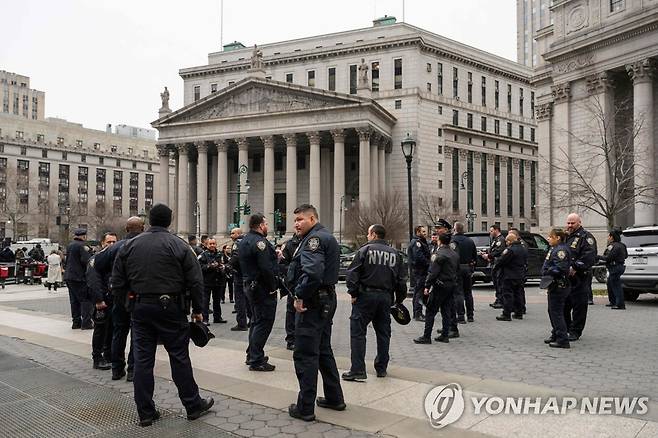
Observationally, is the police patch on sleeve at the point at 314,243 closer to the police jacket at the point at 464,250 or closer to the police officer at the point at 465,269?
the police officer at the point at 465,269

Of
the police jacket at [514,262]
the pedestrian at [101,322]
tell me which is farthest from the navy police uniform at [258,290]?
the police jacket at [514,262]

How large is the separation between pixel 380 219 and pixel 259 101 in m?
22.6

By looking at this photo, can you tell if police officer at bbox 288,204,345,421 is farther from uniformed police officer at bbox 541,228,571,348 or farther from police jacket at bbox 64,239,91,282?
police jacket at bbox 64,239,91,282

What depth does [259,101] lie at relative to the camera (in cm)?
6038

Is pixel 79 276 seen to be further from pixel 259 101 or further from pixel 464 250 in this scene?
pixel 259 101

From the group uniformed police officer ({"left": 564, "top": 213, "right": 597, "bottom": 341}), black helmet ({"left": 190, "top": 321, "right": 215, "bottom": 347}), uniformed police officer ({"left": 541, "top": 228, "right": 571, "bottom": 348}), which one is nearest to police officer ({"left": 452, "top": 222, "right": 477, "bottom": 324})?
uniformed police officer ({"left": 564, "top": 213, "right": 597, "bottom": 341})

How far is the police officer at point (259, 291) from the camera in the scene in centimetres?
785

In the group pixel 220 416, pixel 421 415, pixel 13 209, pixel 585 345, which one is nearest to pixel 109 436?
pixel 220 416

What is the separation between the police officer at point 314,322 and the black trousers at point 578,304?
5.77 metres

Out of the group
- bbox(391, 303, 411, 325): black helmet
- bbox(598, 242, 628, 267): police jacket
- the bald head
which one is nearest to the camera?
bbox(391, 303, 411, 325): black helmet

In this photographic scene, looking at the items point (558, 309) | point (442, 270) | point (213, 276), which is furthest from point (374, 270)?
point (213, 276)

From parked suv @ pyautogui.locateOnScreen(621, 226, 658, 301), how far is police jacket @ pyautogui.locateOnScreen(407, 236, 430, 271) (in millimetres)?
6653

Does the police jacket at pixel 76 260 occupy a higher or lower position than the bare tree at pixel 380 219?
lower

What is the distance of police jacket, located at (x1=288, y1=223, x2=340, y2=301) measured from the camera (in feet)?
18.4
